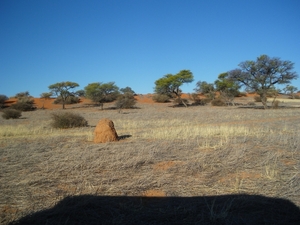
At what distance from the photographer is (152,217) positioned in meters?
3.28

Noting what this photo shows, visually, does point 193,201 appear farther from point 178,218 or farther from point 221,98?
point 221,98

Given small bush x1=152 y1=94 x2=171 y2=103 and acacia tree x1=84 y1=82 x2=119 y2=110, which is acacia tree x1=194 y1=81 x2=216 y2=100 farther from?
acacia tree x1=84 y1=82 x2=119 y2=110

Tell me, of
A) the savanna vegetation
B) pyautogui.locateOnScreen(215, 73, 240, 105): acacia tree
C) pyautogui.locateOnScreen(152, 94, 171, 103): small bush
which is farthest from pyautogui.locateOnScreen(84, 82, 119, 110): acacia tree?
the savanna vegetation

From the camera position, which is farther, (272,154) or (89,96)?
(89,96)

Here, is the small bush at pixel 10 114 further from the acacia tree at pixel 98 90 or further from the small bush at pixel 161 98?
the small bush at pixel 161 98

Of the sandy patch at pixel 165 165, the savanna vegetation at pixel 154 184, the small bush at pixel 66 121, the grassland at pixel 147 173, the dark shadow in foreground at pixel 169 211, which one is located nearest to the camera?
the dark shadow in foreground at pixel 169 211

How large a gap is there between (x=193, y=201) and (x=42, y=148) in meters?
5.91

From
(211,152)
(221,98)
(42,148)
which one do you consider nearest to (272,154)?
(211,152)

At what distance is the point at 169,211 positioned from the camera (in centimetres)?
346

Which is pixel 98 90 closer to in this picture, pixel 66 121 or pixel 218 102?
pixel 218 102

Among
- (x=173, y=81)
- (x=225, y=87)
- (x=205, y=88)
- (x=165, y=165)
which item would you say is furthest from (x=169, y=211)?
(x=205, y=88)

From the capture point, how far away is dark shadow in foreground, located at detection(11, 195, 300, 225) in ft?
10.5

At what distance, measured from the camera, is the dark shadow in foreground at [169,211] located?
3.20 metres

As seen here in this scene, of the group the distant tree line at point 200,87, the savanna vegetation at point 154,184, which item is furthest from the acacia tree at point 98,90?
the savanna vegetation at point 154,184
